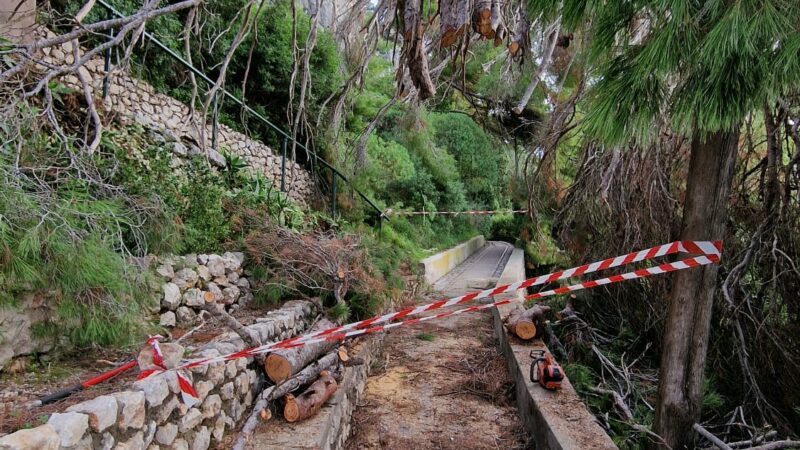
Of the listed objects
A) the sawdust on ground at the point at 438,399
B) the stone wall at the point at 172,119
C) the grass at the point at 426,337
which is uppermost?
the stone wall at the point at 172,119

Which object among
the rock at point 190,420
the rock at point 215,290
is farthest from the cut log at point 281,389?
the rock at point 215,290

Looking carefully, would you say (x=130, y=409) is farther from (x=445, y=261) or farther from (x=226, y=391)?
(x=445, y=261)

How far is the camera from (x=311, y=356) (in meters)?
4.11

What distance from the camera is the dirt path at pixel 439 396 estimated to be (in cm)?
406

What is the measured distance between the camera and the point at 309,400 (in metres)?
3.48

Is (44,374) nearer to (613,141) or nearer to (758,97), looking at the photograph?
(613,141)

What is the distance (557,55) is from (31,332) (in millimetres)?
7195

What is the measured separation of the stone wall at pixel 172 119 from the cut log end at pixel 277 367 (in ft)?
4.99

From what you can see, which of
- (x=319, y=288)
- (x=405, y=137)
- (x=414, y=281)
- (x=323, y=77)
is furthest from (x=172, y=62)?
(x=405, y=137)

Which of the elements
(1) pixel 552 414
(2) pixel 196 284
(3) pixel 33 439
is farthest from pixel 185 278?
(1) pixel 552 414

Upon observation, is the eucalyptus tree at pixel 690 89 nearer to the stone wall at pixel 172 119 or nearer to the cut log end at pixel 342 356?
the stone wall at pixel 172 119

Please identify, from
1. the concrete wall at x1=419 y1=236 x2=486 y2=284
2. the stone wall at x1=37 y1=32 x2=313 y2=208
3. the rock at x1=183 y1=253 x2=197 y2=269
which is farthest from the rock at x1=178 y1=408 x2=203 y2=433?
the concrete wall at x1=419 y1=236 x2=486 y2=284

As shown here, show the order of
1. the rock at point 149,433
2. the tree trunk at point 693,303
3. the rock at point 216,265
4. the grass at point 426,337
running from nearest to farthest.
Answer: the rock at point 149,433 → the tree trunk at point 693,303 → the rock at point 216,265 → the grass at point 426,337

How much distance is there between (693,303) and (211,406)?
295 cm
